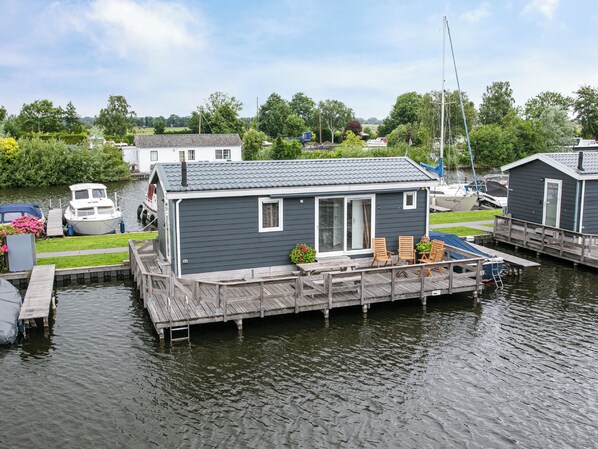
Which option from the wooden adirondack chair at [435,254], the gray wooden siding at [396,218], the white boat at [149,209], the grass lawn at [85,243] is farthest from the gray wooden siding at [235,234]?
the white boat at [149,209]

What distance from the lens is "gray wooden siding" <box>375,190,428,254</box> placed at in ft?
63.0

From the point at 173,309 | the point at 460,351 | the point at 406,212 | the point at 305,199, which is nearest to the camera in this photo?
the point at 460,351

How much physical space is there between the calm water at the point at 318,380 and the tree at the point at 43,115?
2910 inches

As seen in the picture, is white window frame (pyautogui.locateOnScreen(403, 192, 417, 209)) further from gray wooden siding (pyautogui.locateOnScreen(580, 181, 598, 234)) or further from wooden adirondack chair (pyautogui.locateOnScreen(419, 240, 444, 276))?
gray wooden siding (pyautogui.locateOnScreen(580, 181, 598, 234))

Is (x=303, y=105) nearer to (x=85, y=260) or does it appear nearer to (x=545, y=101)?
(x=545, y=101)

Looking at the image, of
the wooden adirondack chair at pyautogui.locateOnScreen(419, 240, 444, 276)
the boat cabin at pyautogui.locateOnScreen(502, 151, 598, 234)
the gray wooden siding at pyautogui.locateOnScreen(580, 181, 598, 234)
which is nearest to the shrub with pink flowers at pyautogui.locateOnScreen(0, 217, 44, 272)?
the wooden adirondack chair at pyautogui.locateOnScreen(419, 240, 444, 276)

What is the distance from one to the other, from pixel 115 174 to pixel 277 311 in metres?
46.5

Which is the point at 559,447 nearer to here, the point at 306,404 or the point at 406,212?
the point at 306,404

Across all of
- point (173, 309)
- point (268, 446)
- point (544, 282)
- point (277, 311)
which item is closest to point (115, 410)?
point (268, 446)

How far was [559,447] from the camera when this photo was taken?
403 inches

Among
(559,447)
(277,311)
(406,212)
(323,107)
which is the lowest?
(559,447)

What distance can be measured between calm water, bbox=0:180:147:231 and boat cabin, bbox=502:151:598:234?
20.9 meters

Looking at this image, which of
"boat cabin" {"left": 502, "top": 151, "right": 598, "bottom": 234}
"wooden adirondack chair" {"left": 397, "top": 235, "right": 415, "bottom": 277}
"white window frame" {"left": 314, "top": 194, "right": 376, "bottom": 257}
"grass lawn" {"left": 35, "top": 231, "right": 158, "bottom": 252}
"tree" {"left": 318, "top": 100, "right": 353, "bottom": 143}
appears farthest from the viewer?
"tree" {"left": 318, "top": 100, "right": 353, "bottom": 143}

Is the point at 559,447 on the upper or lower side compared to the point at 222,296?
lower
